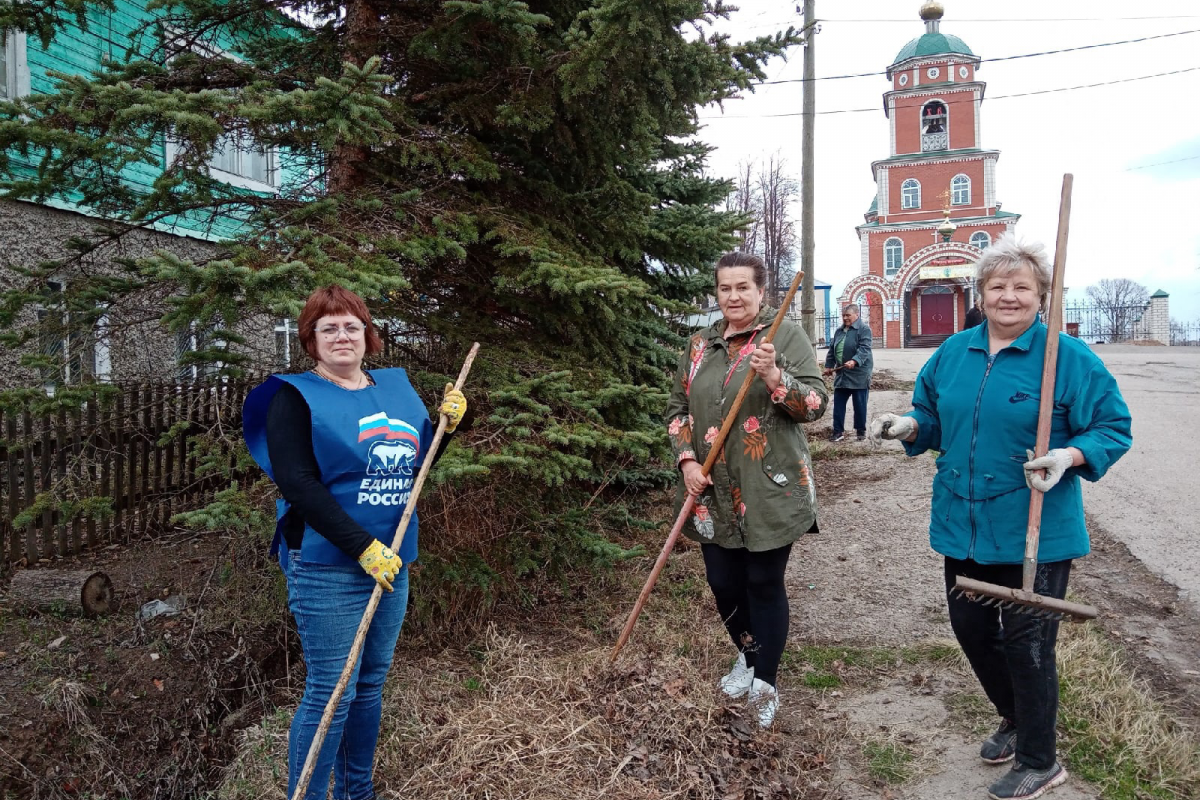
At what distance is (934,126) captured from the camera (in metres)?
39.2

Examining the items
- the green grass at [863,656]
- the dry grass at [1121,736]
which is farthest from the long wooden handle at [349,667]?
the dry grass at [1121,736]

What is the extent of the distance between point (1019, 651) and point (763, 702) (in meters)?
1.02

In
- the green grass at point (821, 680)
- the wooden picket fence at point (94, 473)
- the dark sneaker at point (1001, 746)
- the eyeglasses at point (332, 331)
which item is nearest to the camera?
the eyeglasses at point (332, 331)

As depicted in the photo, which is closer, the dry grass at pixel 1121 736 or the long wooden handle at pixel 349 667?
the long wooden handle at pixel 349 667

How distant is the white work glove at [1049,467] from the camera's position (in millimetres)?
2395

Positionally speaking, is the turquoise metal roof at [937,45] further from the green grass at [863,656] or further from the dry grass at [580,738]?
the dry grass at [580,738]

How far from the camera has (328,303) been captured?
2512 mm

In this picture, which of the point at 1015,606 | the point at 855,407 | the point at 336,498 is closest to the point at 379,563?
the point at 336,498

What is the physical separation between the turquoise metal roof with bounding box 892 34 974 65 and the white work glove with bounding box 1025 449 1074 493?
139 ft

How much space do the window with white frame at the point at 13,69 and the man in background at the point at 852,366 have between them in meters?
8.99

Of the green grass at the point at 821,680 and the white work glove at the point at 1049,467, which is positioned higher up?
the white work glove at the point at 1049,467

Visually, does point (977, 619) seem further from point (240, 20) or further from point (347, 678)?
point (240, 20)

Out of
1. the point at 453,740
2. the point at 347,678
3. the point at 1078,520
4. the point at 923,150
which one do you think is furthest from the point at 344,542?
the point at 923,150

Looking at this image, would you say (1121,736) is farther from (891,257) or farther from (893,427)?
(891,257)
